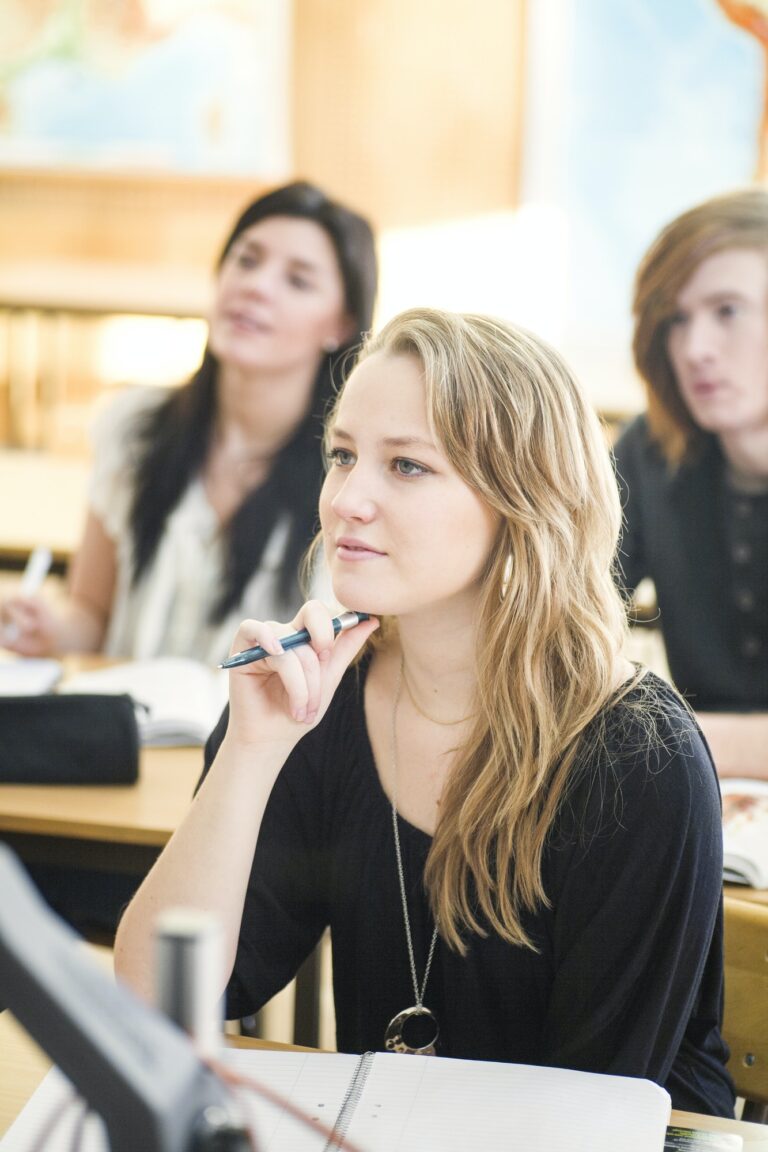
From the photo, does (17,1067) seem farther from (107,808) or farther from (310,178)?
(310,178)

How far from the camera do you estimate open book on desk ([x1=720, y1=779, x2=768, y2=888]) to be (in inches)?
50.9

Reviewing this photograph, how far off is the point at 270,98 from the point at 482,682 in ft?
13.8

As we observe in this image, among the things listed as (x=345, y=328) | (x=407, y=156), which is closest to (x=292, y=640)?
(x=345, y=328)

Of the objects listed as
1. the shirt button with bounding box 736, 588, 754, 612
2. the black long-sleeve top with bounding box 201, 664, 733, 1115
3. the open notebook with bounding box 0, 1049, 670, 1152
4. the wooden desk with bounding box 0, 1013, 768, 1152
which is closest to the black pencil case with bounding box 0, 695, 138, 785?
the black long-sleeve top with bounding box 201, 664, 733, 1115

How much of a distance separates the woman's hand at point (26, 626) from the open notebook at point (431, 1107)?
124cm

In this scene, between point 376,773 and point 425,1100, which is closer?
point 425,1100

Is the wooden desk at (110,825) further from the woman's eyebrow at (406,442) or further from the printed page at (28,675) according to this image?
the woman's eyebrow at (406,442)

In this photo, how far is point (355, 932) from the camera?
121 centimetres

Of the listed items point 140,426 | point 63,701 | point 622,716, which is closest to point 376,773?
point 622,716

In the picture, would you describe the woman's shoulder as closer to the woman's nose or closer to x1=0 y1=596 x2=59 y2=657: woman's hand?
the woman's nose

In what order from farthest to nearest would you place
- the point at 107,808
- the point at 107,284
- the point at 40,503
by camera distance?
the point at 107,284 < the point at 40,503 < the point at 107,808

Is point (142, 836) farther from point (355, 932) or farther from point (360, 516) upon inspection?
point (360, 516)

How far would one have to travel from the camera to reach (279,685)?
1144mm

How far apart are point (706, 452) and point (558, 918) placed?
1091mm
